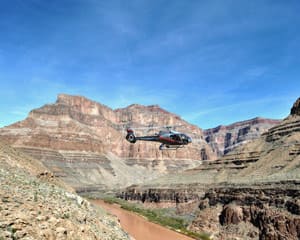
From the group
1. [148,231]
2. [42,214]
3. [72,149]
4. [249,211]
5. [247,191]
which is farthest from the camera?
[72,149]

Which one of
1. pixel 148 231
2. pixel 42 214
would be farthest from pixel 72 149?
pixel 42 214

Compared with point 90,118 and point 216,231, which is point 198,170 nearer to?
point 216,231

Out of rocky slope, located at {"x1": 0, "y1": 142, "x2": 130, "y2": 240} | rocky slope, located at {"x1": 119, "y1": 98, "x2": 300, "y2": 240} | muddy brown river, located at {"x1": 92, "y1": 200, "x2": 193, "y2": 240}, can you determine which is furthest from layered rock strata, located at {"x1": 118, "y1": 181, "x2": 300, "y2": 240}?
rocky slope, located at {"x1": 0, "y1": 142, "x2": 130, "y2": 240}

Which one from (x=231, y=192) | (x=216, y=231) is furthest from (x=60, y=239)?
(x=231, y=192)

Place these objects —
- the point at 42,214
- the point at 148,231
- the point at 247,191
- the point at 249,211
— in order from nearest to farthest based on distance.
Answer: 1. the point at 42,214
2. the point at 249,211
3. the point at 247,191
4. the point at 148,231

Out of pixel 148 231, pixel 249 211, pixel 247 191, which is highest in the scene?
pixel 247 191

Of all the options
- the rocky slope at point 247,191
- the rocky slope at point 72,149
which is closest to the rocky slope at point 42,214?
the rocky slope at point 247,191

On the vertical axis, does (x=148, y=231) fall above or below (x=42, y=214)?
below

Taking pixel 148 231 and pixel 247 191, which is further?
pixel 148 231

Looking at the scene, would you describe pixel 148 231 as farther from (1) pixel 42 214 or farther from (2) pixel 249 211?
(1) pixel 42 214
